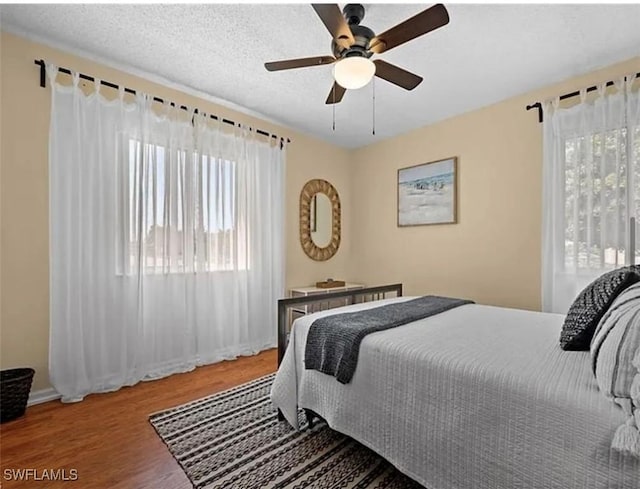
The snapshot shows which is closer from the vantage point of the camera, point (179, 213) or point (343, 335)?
point (343, 335)

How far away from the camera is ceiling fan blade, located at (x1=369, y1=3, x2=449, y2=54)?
1.62m

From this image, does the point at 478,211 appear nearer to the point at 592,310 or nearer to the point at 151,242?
the point at 592,310

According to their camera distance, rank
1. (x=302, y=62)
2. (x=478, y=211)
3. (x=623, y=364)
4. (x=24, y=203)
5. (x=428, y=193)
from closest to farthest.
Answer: (x=623, y=364), (x=302, y=62), (x=24, y=203), (x=478, y=211), (x=428, y=193)

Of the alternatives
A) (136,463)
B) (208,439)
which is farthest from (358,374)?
(136,463)

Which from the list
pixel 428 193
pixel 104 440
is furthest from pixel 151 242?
pixel 428 193

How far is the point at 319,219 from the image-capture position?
174 inches

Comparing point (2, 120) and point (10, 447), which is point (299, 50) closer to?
point (2, 120)

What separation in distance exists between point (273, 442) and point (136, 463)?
691 mm

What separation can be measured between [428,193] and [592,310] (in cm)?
263

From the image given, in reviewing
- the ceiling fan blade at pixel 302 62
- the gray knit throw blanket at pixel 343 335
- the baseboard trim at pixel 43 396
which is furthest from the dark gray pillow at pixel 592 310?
the baseboard trim at pixel 43 396

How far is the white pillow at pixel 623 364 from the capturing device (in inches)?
35.7

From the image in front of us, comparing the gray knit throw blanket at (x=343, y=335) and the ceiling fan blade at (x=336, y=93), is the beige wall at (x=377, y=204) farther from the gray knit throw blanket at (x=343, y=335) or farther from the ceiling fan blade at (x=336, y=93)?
the gray knit throw blanket at (x=343, y=335)

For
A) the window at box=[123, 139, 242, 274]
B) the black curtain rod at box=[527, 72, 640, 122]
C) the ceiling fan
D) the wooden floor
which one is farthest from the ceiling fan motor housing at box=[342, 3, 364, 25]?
the wooden floor

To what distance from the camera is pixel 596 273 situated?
8.64 feet
